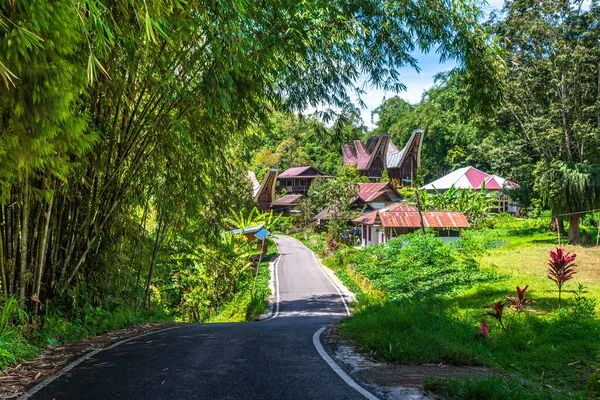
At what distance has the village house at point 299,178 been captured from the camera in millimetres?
61250

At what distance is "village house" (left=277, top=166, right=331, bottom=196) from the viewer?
201 ft

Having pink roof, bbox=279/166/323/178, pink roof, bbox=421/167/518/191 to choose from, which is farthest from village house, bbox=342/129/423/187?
pink roof, bbox=421/167/518/191

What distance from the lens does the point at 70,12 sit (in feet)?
13.9

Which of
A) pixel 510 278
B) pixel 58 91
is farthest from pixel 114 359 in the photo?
pixel 510 278

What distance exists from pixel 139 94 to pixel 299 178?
53.7 meters

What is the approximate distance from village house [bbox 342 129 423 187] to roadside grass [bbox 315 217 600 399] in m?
42.0

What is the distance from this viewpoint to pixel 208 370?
18.3 feet

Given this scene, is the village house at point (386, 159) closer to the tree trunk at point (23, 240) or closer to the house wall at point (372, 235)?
the house wall at point (372, 235)

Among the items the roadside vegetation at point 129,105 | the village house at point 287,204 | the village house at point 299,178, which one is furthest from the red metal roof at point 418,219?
the village house at point 299,178

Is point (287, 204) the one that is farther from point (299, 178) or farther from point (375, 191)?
point (375, 191)

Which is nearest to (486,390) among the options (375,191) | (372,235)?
(372,235)

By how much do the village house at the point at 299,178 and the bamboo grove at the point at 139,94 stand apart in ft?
165

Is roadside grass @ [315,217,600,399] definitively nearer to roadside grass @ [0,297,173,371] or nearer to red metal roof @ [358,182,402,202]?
roadside grass @ [0,297,173,371]

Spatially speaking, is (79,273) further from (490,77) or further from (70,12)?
(490,77)
